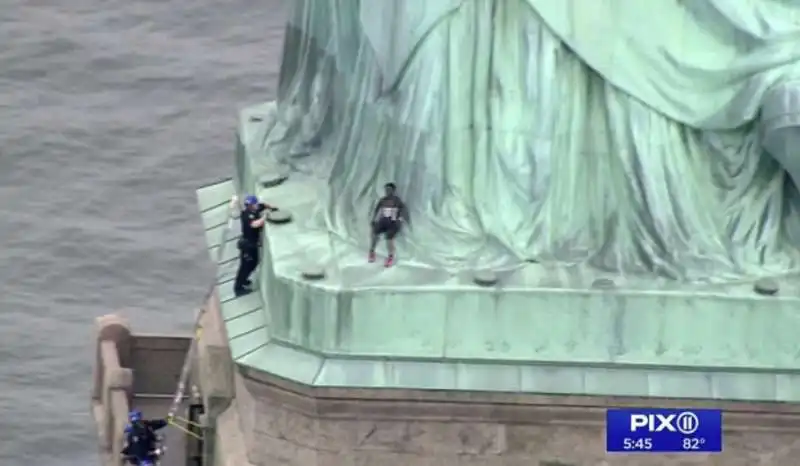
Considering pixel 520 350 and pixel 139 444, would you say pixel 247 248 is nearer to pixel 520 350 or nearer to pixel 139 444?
pixel 139 444

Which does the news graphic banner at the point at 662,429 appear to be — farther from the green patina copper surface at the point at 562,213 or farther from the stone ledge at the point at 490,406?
the green patina copper surface at the point at 562,213

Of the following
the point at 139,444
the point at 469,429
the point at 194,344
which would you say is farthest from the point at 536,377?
the point at 194,344

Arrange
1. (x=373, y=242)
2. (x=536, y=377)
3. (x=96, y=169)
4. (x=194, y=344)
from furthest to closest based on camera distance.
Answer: (x=96, y=169) → (x=194, y=344) → (x=373, y=242) → (x=536, y=377)

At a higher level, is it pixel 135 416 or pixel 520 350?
pixel 520 350

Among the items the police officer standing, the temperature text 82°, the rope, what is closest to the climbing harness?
the rope

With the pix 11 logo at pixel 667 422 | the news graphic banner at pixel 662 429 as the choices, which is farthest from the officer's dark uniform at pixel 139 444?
the pix 11 logo at pixel 667 422

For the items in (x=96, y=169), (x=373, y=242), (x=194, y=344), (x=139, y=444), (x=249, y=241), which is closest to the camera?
(x=373, y=242)

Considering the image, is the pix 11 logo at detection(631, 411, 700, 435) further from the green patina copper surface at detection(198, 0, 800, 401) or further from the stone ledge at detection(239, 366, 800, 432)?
the green patina copper surface at detection(198, 0, 800, 401)
